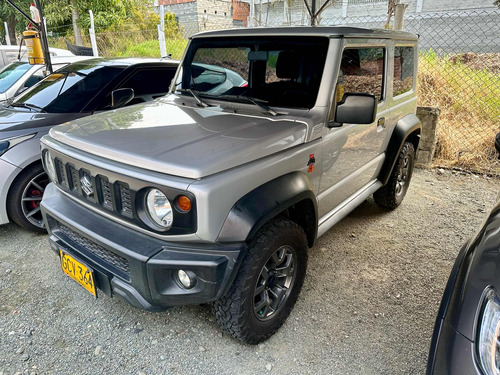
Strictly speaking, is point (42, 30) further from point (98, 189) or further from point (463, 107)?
point (463, 107)

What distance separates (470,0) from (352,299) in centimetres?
2369

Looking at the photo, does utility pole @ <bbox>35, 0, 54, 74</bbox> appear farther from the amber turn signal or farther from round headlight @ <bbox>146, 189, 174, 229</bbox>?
the amber turn signal

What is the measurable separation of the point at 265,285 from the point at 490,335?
1219 mm

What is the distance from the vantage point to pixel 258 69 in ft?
8.97

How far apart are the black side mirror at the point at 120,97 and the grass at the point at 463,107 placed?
4340mm

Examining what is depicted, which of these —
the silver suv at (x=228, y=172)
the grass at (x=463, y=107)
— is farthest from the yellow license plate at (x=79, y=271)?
the grass at (x=463, y=107)

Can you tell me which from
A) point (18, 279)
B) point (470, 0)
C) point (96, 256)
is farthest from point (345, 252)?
point (470, 0)

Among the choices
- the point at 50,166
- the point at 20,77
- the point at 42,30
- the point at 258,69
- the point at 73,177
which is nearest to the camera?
the point at 73,177

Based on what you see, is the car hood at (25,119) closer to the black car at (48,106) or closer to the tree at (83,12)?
the black car at (48,106)

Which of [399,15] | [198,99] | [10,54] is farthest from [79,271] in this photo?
[10,54]

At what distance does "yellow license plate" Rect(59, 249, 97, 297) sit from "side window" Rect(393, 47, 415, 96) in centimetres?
283

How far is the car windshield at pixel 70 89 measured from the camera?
3.73m

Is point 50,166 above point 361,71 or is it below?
below

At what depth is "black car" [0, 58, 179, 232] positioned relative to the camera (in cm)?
318
